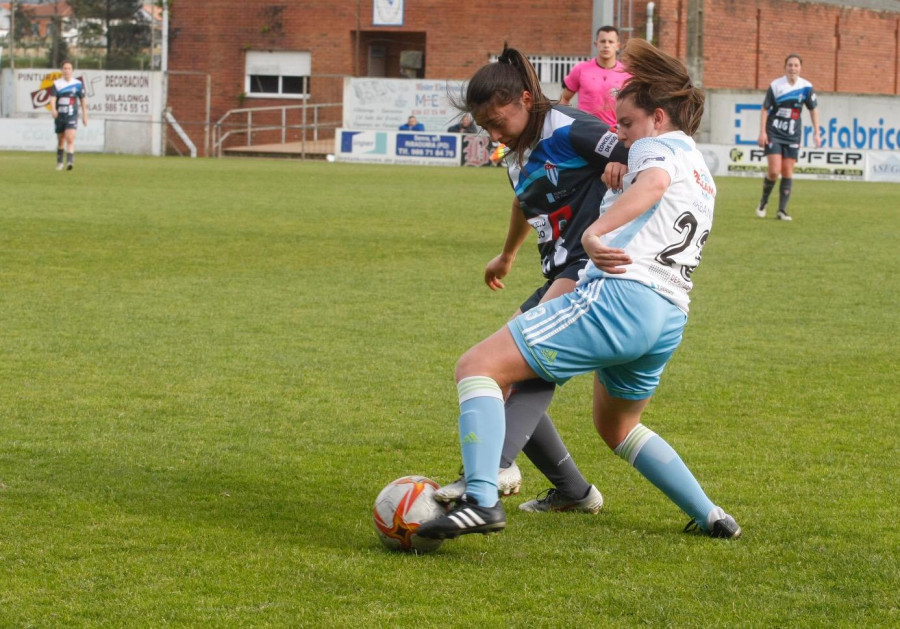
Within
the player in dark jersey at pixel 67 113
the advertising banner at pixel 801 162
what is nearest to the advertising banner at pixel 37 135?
the player in dark jersey at pixel 67 113

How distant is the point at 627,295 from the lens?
147 inches

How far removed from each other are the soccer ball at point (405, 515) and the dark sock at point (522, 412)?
10.7 inches

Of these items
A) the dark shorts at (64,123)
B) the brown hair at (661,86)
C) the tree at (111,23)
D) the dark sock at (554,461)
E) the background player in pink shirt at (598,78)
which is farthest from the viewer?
the tree at (111,23)

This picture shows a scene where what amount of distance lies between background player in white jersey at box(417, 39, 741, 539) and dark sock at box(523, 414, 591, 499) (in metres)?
0.56

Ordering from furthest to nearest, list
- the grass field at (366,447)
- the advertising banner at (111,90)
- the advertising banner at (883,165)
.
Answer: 1. the advertising banner at (111,90)
2. the advertising banner at (883,165)
3. the grass field at (366,447)

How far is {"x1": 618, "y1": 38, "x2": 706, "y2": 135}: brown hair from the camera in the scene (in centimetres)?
385

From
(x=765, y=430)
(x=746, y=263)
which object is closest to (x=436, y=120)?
(x=746, y=263)

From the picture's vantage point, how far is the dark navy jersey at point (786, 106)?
58.7 ft

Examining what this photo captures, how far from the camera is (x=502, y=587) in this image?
11.8 ft

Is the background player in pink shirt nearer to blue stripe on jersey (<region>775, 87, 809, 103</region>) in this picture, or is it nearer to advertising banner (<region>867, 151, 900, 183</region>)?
blue stripe on jersey (<region>775, 87, 809, 103</region>)

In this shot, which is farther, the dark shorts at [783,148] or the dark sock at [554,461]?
the dark shorts at [783,148]

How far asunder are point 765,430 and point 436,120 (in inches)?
1317

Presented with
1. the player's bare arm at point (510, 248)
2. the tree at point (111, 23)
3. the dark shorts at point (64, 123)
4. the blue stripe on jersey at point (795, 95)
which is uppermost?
the tree at point (111, 23)

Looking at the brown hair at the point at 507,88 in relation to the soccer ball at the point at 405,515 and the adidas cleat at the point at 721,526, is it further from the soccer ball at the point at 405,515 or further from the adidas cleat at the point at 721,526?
the adidas cleat at the point at 721,526
